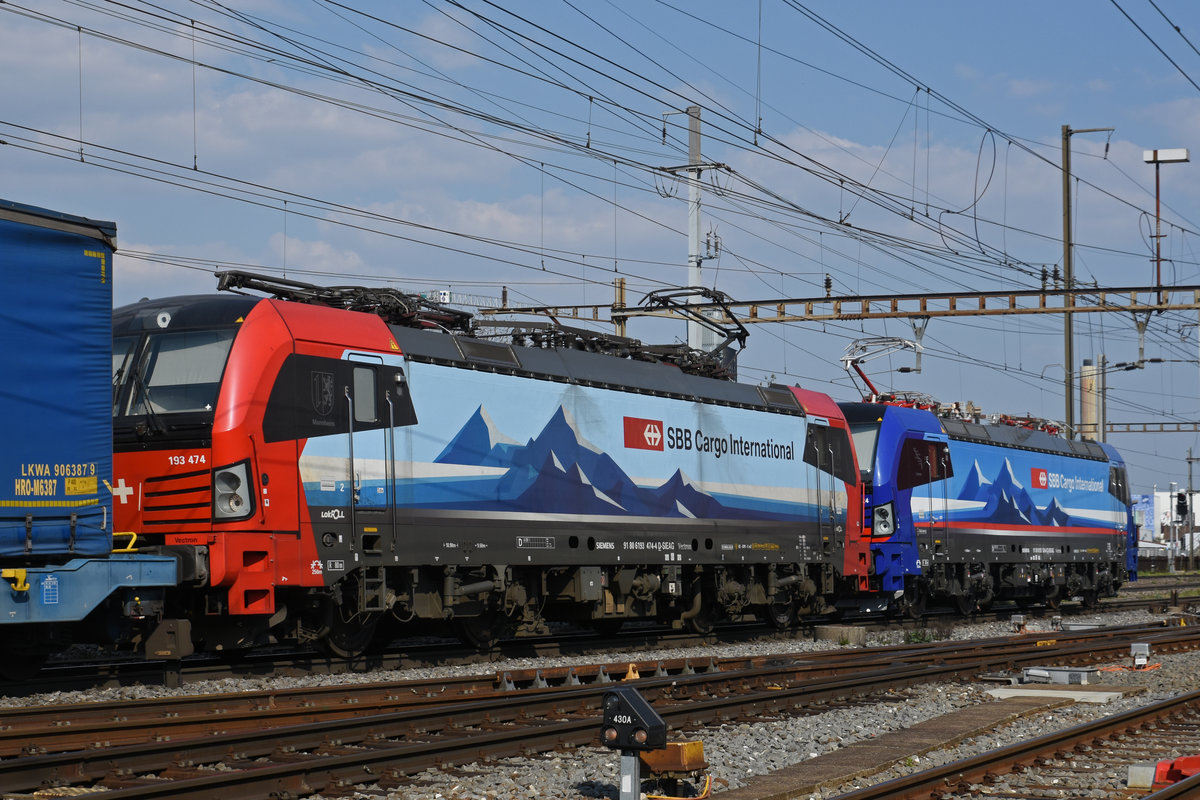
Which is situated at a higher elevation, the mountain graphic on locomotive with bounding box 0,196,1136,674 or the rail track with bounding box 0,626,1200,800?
the mountain graphic on locomotive with bounding box 0,196,1136,674

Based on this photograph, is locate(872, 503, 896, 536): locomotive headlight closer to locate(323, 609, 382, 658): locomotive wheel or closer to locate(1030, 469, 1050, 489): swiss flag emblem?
locate(1030, 469, 1050, 489): swiss flag emblem

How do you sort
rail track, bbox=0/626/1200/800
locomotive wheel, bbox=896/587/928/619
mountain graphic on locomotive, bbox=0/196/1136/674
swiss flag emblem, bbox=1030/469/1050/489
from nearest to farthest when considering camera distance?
rail track, bbox=0/626/1200/800, mountain graphic on locomotive, bbox=0/196/1136/674, locomotive wheel, bbox=896/587/928/619, swiss flag emblem, bbox=1030/469/1050/489

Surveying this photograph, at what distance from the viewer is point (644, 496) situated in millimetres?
20109

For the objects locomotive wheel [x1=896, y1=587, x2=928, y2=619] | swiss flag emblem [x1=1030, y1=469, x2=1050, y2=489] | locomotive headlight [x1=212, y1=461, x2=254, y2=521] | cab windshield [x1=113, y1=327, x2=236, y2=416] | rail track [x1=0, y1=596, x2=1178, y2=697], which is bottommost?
locomotive wheel [x1=896, y1=587, x2=928, y2=619]

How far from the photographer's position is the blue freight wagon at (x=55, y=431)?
12.0 m

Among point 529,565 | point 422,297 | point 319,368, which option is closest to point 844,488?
point 529,565

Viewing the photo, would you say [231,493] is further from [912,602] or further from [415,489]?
[912,602]

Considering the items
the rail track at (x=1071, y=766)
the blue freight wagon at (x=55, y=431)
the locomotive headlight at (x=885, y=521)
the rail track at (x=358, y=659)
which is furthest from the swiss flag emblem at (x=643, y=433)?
the rail track at (x=1071, y=766)

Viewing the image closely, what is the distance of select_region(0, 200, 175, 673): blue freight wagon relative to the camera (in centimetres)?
1203

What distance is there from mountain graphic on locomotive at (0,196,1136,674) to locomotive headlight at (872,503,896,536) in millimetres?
42

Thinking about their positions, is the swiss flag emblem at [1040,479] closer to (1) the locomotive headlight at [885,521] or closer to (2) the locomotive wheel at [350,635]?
(1) the locomotive headlight at [885,521]

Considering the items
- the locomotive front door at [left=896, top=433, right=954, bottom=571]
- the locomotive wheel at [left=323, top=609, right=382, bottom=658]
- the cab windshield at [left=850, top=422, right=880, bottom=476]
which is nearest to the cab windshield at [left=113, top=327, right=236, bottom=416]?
the locomotive wheel at [left=323, top=609, right=382, bottom=658]

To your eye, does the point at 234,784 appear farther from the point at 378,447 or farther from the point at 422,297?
the point at 422,297

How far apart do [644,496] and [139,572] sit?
28.5 ft
